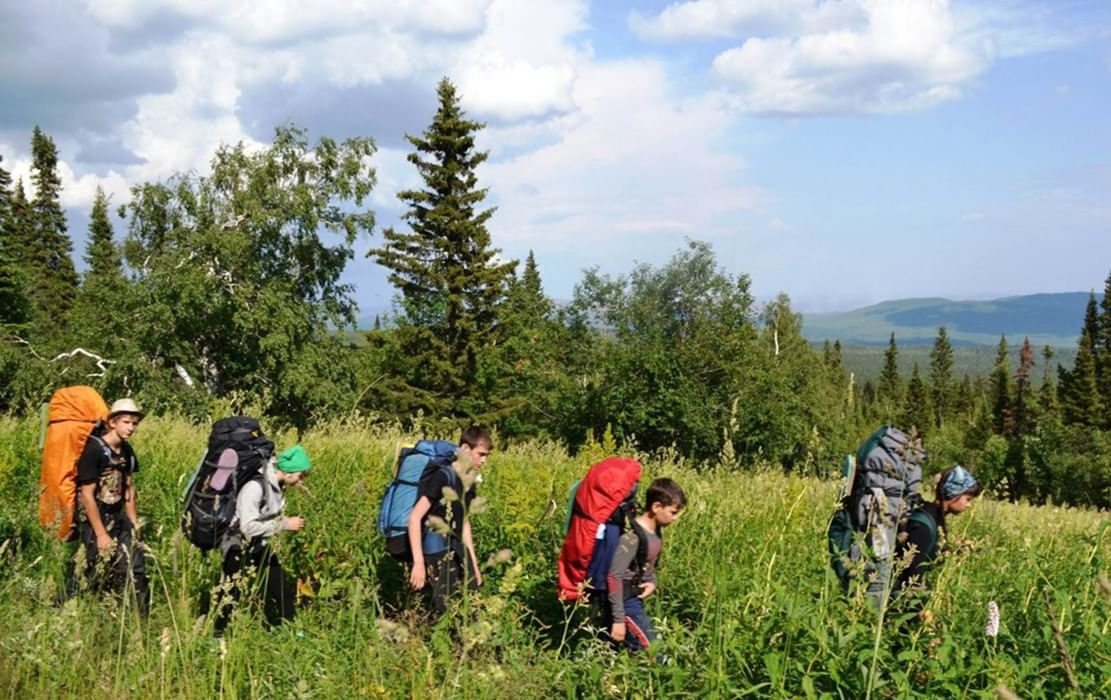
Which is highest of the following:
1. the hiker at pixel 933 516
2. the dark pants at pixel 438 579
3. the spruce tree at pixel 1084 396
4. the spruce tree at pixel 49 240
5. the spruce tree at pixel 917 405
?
the spruce tree at pixel 49 240

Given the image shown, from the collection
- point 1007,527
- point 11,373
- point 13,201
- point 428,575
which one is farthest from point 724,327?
point 13,201

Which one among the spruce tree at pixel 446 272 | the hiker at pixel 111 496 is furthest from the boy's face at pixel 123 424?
the spruce tree at pixel 446 272

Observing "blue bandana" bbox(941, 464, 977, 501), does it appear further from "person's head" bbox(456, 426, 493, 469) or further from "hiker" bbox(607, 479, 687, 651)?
"person's head" bbox(456, 426, 493, 469)

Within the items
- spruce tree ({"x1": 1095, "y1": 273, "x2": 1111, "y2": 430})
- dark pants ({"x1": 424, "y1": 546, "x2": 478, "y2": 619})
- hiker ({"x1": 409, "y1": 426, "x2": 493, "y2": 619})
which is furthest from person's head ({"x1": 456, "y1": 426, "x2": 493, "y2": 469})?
spruce tree ({"x1": 1095, "y1": 273, "x2": 1111, "y2": 430})

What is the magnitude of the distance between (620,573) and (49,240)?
217ft

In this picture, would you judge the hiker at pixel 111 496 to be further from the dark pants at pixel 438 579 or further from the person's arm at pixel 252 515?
the dark pants at pixel 438 579

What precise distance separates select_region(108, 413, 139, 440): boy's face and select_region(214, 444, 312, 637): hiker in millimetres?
951

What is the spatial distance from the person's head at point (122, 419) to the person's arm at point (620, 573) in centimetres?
298

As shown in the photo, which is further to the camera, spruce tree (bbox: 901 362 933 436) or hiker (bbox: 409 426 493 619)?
spruce tree (bbox: 901 362 933 436)

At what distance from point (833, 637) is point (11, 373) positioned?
105 ft

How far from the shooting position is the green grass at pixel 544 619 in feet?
8.76

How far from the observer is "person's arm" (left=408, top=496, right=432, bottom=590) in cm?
435

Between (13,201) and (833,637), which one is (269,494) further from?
(13,201)

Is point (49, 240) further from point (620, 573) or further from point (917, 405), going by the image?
point (917, 405)
